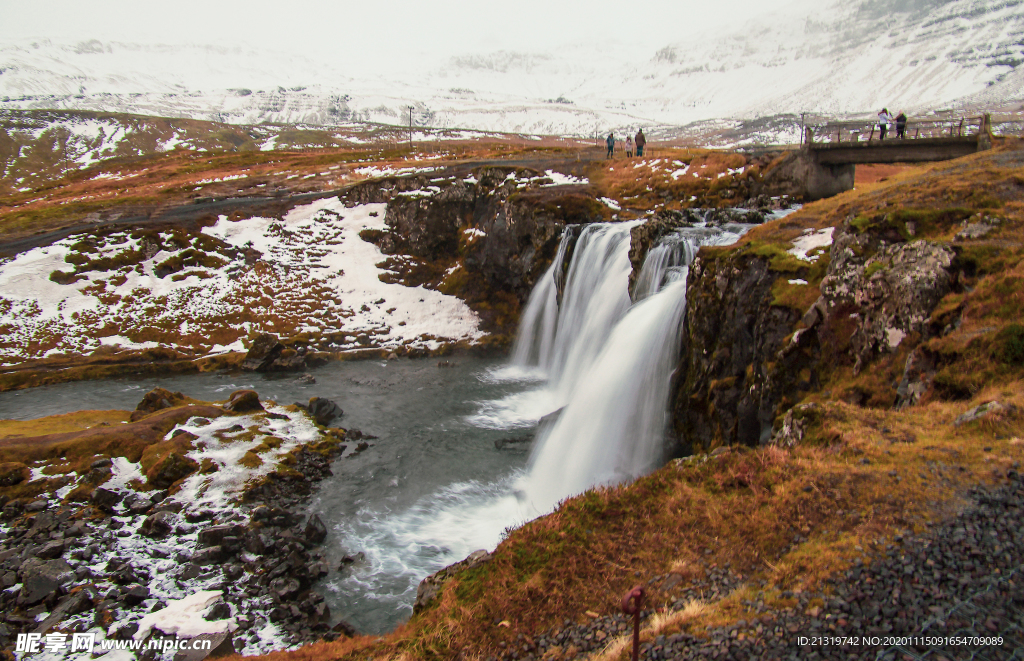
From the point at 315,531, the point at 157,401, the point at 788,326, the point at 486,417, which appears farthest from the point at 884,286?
the point at 157,401

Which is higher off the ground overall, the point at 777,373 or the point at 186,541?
the point at 777,373

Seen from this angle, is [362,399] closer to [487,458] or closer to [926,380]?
[487,458]

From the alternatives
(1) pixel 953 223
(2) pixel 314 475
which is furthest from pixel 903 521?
(2) pixel 314 475

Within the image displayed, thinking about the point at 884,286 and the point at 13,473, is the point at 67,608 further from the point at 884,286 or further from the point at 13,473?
the point at 884,286

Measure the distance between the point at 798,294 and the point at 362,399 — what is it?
23.6 meters

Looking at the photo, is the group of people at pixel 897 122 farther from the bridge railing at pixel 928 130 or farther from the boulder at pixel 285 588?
the boulder at pixel 285 588

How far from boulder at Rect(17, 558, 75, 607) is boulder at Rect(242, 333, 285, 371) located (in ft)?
75.1

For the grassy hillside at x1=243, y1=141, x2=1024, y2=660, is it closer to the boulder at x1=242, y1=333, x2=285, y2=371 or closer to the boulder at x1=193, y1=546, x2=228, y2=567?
the boulder at x1=193, y1=546, x2=228, y2=567

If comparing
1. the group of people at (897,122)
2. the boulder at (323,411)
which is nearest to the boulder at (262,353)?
the boulder at (323,411)

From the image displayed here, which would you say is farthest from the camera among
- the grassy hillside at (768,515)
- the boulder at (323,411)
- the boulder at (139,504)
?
the boulder at (323,411)

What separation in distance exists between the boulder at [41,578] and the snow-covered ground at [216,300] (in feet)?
88.0

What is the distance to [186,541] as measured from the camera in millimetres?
16453

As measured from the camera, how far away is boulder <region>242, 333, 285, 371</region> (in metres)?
36.4

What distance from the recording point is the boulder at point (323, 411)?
27.4m
